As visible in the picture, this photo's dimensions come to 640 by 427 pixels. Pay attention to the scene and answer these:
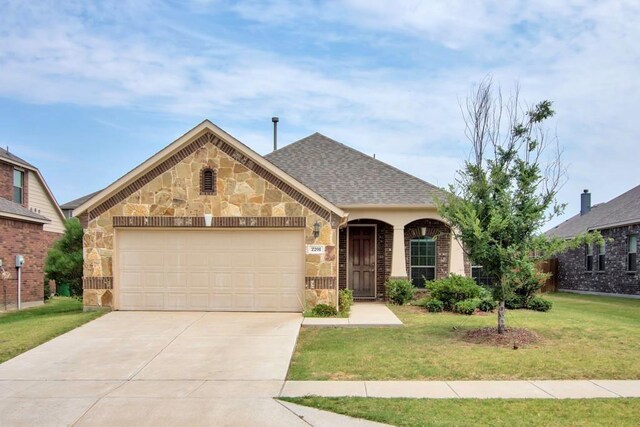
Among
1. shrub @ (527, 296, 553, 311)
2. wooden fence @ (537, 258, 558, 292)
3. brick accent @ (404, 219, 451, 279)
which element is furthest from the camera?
wooden fence @ (537, 258, 558, 292)

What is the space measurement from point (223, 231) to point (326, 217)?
2.75m

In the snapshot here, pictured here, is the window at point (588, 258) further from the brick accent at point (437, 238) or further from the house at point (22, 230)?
the house at point (22, 230)

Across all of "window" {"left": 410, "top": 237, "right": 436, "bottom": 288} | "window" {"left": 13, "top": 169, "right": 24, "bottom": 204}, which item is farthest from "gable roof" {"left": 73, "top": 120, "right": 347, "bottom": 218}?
"window" {"left": 13, "top": 169, "right": 24, "bottom": 204}

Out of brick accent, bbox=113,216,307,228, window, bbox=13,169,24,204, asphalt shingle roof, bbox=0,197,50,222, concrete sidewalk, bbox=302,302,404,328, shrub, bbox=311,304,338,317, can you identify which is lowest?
concrete sidewalk, bbox=302,302,404,328

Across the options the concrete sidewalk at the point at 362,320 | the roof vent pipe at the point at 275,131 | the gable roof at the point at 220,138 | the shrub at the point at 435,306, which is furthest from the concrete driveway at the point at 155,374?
the roof vent pipe at the point at 275,131

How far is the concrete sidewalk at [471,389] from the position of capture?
7.01 metres

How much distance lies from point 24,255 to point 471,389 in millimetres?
16746

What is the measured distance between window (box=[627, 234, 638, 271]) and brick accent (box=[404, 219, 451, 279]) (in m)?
9.83

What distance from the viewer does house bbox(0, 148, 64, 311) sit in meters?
17.6

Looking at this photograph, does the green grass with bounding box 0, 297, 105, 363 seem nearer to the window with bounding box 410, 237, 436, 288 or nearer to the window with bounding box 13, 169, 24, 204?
the window with bounding box 13, 169, 24, 204

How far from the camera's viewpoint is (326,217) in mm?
13758

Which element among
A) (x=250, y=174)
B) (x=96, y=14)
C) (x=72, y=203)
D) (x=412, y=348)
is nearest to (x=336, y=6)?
(x=250, y=174)

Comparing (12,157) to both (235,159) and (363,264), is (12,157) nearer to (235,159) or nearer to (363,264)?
(235,159)

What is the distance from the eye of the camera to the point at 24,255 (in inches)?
728
